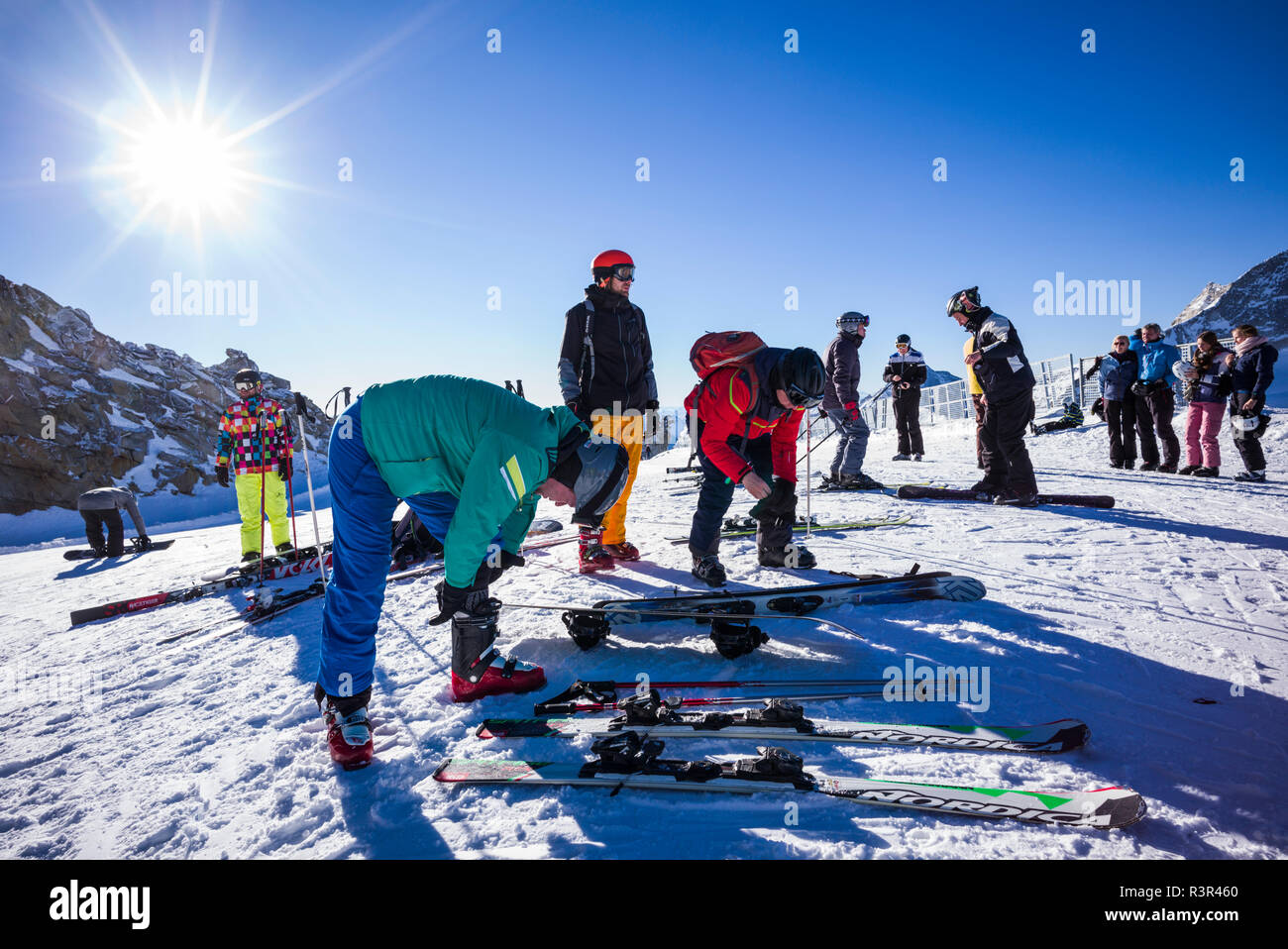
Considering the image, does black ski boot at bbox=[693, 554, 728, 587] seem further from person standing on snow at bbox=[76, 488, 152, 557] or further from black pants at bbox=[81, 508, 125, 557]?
black pants at bbox=[81, 508, 125, 557]

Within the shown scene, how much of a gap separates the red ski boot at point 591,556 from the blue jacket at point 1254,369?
9.22 metres

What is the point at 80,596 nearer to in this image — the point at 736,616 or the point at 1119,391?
the point at 736,616

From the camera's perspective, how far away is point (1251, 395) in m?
7.38

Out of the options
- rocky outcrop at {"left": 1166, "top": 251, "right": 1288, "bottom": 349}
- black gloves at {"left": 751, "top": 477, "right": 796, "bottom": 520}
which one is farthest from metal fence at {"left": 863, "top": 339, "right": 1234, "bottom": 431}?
rocky outcrop at {"left": 1166, "top": 251, "right": 1288, "bottom": 349}

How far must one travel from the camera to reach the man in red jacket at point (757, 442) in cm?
394

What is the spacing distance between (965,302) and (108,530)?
13.3 meters

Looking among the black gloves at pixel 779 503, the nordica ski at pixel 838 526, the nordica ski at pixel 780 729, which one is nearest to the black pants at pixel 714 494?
the black gloves at pixel 779 503

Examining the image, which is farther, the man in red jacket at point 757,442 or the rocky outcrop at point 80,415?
the rocky outcrop at point 80,415

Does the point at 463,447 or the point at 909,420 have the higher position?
the point at 909,420

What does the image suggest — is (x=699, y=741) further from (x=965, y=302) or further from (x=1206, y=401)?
(x=1206, y=401)

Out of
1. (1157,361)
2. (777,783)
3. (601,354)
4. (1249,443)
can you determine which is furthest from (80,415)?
(1249,443)

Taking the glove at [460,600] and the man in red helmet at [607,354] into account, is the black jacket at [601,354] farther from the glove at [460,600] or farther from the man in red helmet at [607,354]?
the glove at [460,600]

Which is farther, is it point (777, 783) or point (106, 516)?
point (106, 516)
